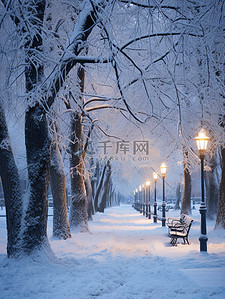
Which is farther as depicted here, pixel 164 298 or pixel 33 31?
pixel 33 31

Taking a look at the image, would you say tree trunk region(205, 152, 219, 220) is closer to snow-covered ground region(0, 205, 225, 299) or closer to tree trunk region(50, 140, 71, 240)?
snow-covered ground region(0, 205, 225, 299)

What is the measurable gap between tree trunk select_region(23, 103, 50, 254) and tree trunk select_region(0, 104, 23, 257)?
259 mm

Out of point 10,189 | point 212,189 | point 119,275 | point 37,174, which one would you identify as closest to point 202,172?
point 119,275

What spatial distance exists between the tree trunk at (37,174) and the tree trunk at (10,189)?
26 cm

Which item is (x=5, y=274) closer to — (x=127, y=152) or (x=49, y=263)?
(x=49, y=263)

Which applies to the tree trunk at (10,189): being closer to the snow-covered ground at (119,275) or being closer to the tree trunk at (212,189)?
the snow-covered ground at (119,275)

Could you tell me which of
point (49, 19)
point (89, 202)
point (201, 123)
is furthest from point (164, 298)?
point (89, 202)

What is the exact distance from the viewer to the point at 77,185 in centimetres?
1426

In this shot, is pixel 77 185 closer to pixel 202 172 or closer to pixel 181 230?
pixel 181 230

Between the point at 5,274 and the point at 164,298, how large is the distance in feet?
11.0

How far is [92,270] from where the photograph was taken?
7250mm

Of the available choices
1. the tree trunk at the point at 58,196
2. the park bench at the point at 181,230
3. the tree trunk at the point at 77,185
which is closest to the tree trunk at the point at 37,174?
the tree trunk at the point at 58,196

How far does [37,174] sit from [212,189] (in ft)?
A: 58.4

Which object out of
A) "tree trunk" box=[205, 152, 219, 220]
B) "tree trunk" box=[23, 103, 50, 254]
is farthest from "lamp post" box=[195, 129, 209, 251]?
"tree trunk" box=[205, 152, 219, 220]
